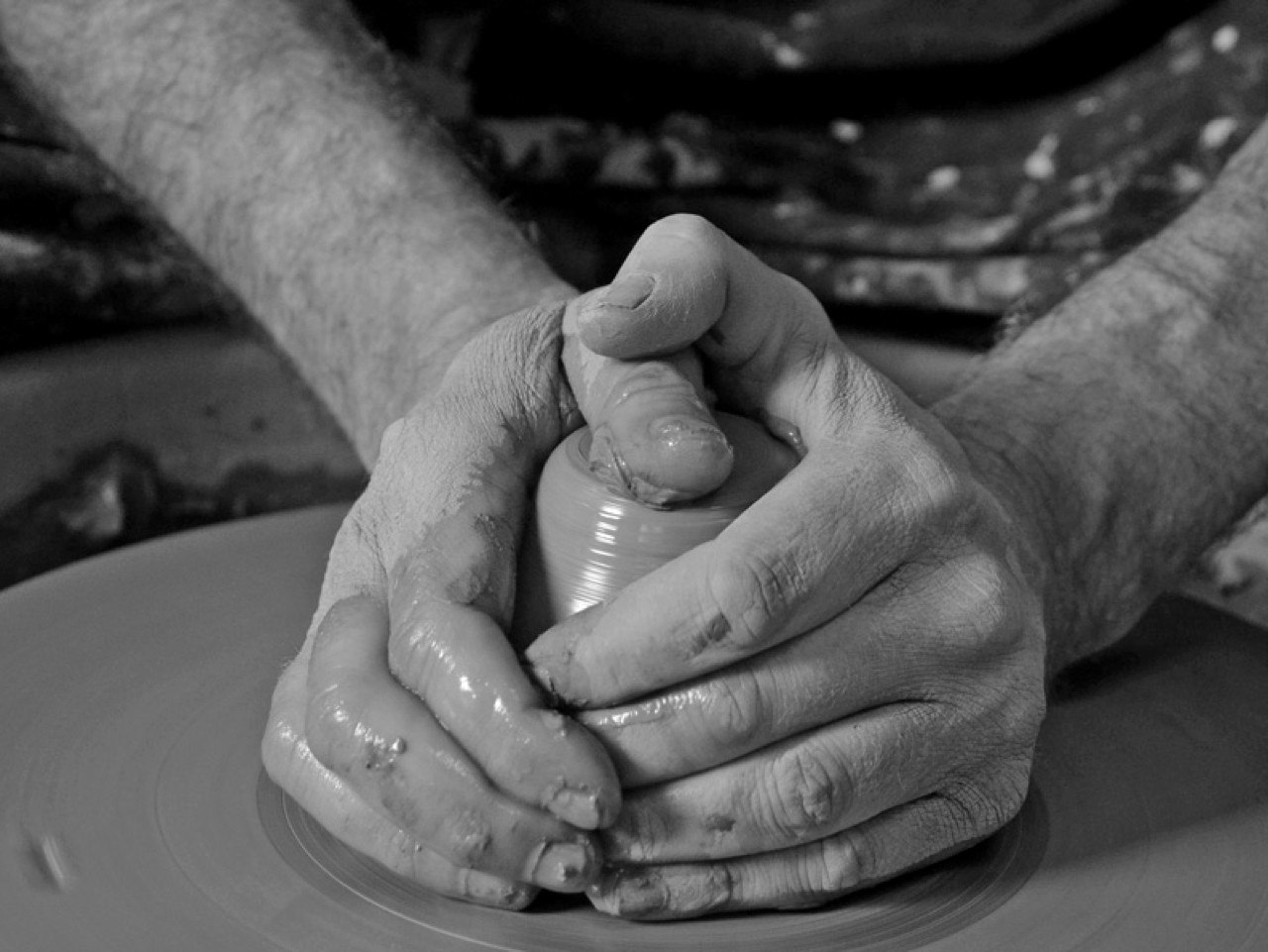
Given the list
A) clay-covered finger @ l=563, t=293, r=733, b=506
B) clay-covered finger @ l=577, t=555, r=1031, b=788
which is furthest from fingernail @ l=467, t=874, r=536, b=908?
clay-covered finger @ l=563, t=293, r=733, b=506

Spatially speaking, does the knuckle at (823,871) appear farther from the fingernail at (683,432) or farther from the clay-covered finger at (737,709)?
the fingernail at (683,432)

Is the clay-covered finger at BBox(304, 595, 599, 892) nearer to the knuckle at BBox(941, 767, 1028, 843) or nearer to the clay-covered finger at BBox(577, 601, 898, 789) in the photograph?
the clay-covered finger at BBox(577, 601, 898, 789)

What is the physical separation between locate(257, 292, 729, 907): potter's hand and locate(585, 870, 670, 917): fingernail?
0.10 feet

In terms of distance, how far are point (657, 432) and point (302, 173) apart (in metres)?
1.12

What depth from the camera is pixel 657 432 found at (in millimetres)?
979

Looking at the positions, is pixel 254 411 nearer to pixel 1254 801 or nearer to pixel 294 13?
pixel 294 13

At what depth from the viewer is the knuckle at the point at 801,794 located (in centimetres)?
94

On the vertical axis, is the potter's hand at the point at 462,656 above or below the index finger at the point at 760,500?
below

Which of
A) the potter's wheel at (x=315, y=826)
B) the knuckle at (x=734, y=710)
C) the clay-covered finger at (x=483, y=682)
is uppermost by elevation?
the knuckle at (x=734, y=710)

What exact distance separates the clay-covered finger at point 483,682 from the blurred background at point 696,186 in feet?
3.38

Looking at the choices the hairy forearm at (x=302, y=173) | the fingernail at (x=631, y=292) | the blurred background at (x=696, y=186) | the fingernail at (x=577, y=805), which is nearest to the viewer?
the fingernail at (x=577, y=805)

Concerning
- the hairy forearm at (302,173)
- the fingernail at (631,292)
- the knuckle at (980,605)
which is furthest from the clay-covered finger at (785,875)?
the hairy forearm at (302,173)

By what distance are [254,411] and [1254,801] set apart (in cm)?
137

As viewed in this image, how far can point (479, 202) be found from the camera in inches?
73.1
